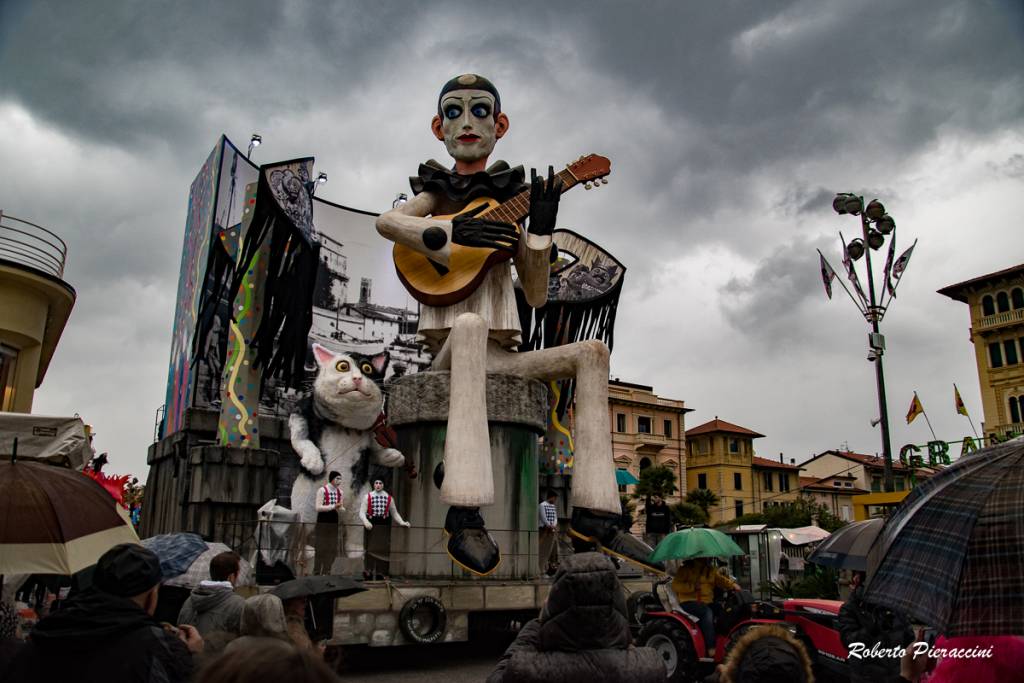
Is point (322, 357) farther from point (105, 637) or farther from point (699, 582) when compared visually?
point (105, 637)

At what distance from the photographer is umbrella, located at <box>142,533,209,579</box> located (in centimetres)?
517

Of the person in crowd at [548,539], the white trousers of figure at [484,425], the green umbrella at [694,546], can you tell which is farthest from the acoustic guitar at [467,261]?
the person in crowd at [548,539]

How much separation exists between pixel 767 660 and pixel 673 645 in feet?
15.4

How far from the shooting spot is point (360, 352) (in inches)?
668

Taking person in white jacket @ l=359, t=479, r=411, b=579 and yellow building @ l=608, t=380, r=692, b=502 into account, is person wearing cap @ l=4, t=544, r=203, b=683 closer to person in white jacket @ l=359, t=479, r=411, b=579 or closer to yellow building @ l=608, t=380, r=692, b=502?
person in white jacket @ l=359, t=479, r=411, b=579

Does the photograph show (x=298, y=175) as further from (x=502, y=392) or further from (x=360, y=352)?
(x=502, y=392)

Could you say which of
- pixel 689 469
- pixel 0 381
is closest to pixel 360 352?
pixel 0 381

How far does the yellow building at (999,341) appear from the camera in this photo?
33062 millimetres

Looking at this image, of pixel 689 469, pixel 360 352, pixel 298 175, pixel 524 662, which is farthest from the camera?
pixel 689 469

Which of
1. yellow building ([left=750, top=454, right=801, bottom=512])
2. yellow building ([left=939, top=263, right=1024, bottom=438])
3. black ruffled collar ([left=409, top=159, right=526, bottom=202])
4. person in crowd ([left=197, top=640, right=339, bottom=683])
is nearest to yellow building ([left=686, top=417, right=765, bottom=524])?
yellow building ([left=750, top=454, right=801, bottom=512])

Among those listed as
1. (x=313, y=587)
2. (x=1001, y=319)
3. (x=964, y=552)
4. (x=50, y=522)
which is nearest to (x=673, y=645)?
(x=313, y=587)

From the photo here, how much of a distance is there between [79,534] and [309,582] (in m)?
1.10

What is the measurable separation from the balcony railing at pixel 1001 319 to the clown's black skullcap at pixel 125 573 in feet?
124

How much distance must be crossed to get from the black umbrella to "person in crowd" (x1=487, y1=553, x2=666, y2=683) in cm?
153
